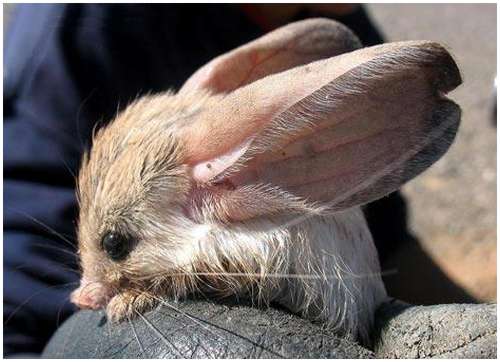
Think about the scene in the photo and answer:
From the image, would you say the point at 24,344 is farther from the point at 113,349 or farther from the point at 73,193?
the point at 113,349

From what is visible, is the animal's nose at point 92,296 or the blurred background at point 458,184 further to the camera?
the blurred background at point 458,184

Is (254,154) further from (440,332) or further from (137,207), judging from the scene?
(440,332)

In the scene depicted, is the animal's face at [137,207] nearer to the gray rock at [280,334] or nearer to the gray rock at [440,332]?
the gray rock at [280,334]

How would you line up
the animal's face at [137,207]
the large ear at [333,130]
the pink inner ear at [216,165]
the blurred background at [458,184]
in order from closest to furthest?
the large ear at [333,130], the pink inner ear at [216,165], the animal's face at [137,207], the blurred background at [458,184]

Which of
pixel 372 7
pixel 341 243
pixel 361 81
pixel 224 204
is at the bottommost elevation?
pixel 372 7

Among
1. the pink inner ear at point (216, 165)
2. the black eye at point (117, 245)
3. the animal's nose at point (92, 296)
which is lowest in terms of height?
the animal's nose at point (92, 296)

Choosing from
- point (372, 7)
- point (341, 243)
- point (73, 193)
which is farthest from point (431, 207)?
point (341, 243)

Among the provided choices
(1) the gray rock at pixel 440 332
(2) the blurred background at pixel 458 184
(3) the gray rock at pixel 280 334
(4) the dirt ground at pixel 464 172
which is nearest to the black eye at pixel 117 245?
(3) the gray rock at pixel 280 334
